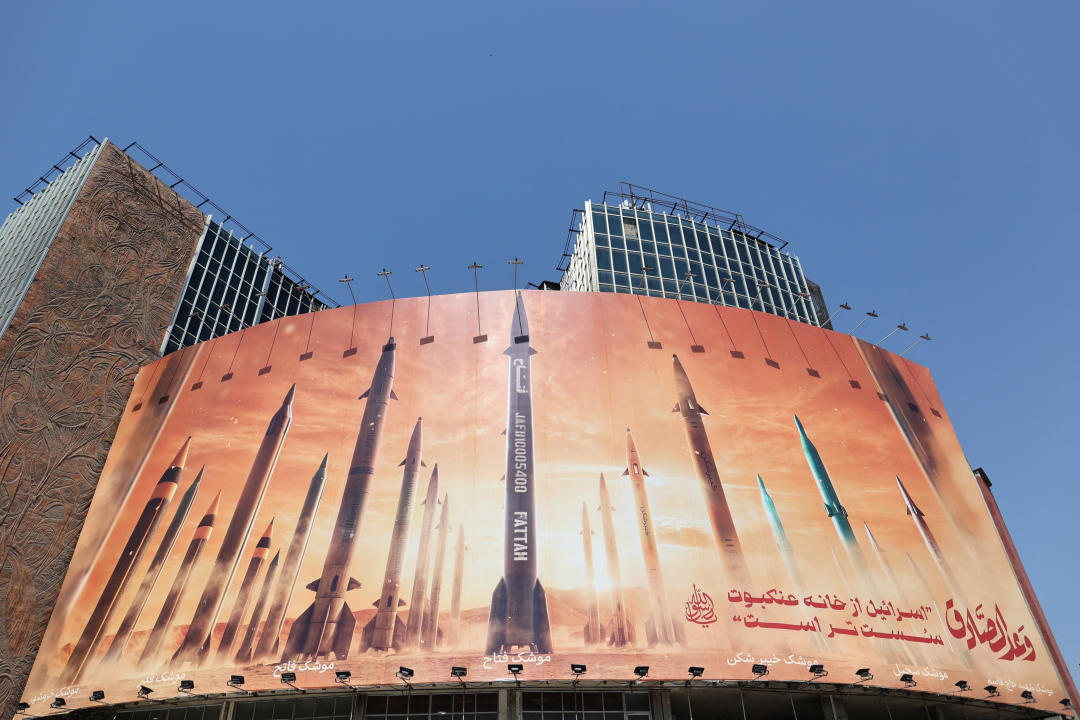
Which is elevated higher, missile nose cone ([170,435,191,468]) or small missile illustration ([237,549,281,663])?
missile nose cone ([170,435,191,468])

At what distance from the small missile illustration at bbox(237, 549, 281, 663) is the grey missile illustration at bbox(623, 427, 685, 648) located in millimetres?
13493

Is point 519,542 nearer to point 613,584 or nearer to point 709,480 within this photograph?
point 613,584

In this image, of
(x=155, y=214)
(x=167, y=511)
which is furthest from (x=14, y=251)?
(x=167, y=511)

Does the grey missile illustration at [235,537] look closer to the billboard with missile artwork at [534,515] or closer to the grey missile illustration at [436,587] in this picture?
the billboard with missile artwork at [534,515]

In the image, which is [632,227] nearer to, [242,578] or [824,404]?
[824,404]

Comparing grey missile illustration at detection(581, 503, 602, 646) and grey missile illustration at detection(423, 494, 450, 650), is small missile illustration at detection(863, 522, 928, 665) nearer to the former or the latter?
grey missile illustration at detection(581, 503, 602, 646)

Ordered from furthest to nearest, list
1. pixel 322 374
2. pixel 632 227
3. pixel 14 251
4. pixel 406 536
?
1. pixel 632 227
2. pixel 14 251
3. pixel 322 374
4. pixel 406 536

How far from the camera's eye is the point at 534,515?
27781 millimetres

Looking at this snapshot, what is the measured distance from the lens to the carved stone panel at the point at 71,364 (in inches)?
1219

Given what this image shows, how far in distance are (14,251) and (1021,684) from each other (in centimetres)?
5031

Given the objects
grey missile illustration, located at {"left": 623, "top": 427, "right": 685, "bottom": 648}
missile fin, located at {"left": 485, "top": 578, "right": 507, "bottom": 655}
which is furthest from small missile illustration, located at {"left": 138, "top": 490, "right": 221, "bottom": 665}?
grey missile illustration, located at {"left": 623, "top": 427, "right": 685, "bottom": 648}

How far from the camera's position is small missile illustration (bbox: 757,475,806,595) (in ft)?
90.7

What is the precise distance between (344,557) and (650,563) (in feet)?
36.4

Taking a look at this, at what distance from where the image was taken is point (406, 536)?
2761 centimetres
